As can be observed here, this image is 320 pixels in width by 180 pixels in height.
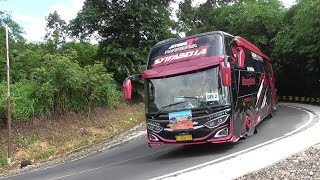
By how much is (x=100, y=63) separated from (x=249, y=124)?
941 centimetres

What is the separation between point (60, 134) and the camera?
1539 centimetres

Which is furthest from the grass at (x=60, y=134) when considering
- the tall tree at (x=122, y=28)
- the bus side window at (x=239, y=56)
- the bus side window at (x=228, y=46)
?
the bus side window at (x=228, y=46)

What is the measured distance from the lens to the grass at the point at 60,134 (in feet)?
45.2

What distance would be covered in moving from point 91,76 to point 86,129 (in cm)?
267

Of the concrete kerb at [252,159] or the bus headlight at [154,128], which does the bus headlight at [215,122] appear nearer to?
the concrete kerb at [252,159]

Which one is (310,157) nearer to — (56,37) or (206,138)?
(206,138)

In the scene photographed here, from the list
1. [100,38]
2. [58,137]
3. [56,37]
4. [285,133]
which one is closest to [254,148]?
[285,133]

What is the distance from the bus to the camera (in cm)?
993

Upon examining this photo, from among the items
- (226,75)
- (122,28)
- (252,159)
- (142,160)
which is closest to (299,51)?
(122,28)

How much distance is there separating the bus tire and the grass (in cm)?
666

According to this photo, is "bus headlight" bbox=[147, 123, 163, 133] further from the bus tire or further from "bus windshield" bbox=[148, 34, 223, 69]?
the bus tire

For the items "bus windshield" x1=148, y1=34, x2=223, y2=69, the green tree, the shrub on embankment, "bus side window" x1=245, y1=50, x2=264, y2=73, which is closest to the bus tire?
"bus side window" x1=245, y1=50, x2=264, y2=73

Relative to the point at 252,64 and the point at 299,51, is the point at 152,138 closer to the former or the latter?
the point at 252,64

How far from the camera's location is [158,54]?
37.3ft
